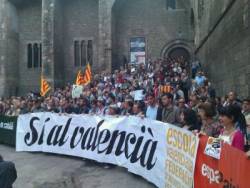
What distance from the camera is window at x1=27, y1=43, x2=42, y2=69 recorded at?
33.3 metres

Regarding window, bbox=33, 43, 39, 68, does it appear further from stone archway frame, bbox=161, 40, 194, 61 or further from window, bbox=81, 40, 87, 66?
stone archway frame, bbox=161, 40, 194, 61

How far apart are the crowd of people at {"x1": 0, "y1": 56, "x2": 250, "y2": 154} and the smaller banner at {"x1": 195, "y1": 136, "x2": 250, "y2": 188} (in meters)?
0.23

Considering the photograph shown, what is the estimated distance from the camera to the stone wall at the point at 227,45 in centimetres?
1157

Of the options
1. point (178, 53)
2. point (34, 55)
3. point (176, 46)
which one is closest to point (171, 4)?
point (176, 46)

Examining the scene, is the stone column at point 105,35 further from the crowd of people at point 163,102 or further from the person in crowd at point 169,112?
the person in crowd at point 169,112

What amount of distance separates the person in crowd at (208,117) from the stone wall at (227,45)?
5688 mm

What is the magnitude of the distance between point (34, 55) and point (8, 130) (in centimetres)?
2085

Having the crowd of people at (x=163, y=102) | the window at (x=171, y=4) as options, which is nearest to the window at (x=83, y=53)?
the window at (x=171, y=4)

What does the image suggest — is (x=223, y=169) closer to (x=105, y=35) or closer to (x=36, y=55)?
(x=105, y=35)

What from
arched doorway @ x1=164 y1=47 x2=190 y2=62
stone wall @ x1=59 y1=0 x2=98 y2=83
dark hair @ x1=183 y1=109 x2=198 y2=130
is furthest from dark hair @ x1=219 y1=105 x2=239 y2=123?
stone wall @ x1=59 y1=0 x2=98 y2=83

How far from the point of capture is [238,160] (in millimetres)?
4133

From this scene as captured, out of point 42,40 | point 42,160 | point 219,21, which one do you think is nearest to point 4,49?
point 42,40

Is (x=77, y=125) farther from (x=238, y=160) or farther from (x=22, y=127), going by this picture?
(x=238, y=160)

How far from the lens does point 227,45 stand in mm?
14414
